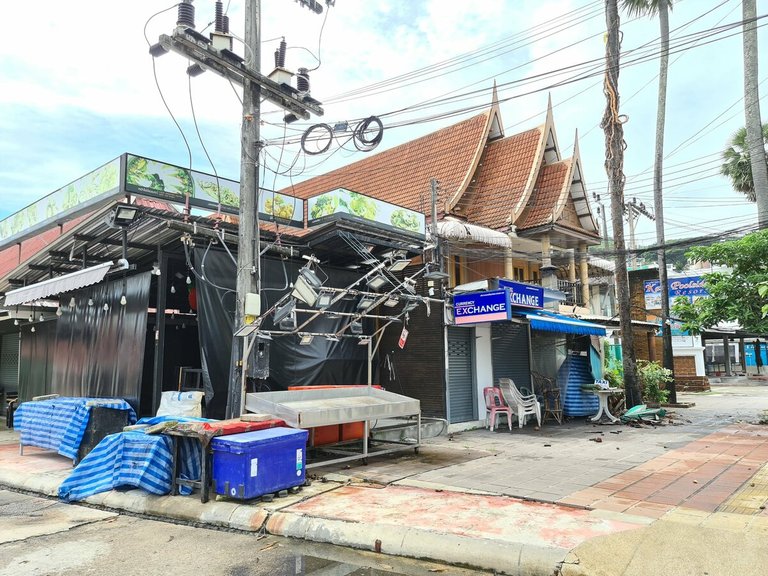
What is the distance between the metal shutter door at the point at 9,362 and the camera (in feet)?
64.8

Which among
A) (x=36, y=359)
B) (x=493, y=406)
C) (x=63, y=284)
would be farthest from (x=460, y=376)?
(x=36, y=359)

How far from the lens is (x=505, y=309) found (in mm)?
12172

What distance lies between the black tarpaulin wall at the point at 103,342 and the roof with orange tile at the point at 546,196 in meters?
11.6

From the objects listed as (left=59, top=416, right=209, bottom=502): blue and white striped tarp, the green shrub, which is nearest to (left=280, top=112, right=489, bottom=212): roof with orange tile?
the green shrub

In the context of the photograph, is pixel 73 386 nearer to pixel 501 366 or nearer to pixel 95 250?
pixel 95 250

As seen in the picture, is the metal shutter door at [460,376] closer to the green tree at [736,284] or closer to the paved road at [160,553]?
the green tree at [736,284]

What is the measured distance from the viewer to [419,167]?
18.8 m

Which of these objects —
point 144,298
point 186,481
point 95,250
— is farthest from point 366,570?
point 95,250

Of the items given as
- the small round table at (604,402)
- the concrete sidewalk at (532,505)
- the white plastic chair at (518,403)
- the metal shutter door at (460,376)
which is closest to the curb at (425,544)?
the concrete sidewalk at (532,505)

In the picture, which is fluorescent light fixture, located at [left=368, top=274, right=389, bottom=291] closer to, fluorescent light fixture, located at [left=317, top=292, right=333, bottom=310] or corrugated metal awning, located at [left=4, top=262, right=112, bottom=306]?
fluorescent light fixture, located at [left=317, top=292, right=333, bottom=310]

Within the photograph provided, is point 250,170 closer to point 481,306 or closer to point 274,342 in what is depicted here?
point 274,342

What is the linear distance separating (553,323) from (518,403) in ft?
7.36

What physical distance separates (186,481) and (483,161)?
49.0 feet

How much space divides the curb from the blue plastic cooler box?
23.6 inches
